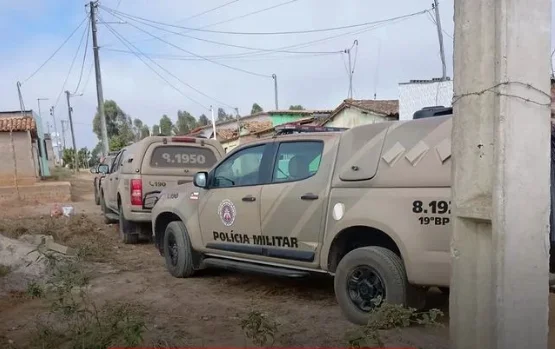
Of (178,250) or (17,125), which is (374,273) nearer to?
(178,250)

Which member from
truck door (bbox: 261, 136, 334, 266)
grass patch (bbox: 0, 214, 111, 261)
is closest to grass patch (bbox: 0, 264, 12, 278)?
grass patch (bbox: 0, 214, 111, 261)

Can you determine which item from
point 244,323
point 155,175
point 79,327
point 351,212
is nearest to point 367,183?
point 351,212

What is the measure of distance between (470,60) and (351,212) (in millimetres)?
2258

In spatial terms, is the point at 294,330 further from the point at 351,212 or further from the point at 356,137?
the point at 356,137

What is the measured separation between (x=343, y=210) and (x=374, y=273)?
0.60 meters

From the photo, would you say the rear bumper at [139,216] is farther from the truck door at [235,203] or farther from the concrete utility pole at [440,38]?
the concrete utility pole at [440,38]

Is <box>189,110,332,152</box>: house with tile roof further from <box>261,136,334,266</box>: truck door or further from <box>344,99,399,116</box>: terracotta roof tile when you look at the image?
<box>261,136,334,266</box>: truck door

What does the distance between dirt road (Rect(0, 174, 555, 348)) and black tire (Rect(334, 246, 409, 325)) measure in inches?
6.5

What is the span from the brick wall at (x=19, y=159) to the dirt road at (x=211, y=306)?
15.2 metres

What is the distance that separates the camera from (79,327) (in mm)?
3621

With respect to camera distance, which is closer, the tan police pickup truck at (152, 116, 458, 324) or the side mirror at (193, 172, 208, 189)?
the tan police pickup truck at (152, 116, 458, 324)

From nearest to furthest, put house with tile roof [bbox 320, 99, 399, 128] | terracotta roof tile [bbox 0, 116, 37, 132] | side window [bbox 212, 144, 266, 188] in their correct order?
side window [bbox 212, 144, 266, 188]
house with tile roof [bbox 320, 99, 399, 128]
terracotta roof tile [bbox 0, 116, 37, 132]

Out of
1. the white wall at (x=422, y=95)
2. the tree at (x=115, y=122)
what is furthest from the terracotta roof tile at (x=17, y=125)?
the tree at (x=115, y=122)

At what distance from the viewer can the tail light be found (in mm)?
8883
